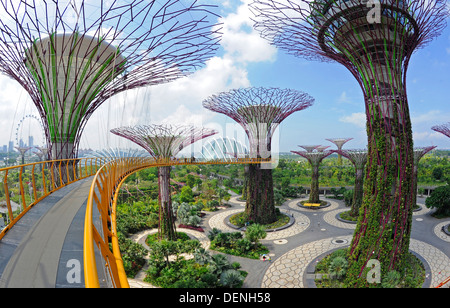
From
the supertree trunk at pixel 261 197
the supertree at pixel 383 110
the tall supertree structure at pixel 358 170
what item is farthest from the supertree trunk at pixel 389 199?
the tall supertree structure at pixel 358 170

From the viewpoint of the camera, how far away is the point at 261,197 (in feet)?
57.3

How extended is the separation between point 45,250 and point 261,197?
50.7ft

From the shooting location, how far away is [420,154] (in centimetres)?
2269

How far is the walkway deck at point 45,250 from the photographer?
7.68 feet

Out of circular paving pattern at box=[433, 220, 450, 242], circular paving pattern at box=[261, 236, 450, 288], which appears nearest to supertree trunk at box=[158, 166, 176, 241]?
circular paving pattern at box=[261, 236, 450, 288]

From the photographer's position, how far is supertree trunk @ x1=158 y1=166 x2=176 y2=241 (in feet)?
48.9

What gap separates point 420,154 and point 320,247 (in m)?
16.8

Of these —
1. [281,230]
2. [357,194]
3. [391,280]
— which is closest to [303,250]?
[281,230]

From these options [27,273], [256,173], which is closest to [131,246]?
[256,173]

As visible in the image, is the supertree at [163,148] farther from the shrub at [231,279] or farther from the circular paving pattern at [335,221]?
the circular paving pattern at [335,221]

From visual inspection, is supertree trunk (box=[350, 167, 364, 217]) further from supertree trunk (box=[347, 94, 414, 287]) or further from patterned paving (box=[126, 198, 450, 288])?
supertree trunk (box=[347, 94, 414, 287])

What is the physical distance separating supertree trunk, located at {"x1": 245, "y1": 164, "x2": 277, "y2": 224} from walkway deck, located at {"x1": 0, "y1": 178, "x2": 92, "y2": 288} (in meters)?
14.0
